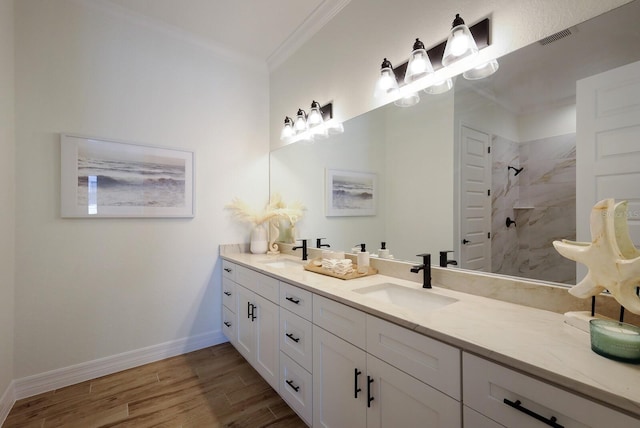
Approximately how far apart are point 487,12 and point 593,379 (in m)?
1.42

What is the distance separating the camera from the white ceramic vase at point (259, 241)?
2666 millimetres

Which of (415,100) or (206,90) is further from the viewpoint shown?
(206,90)

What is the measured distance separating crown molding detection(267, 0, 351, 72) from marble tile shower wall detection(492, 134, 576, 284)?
1595 mm

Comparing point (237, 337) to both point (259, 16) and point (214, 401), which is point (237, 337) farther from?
point (259, 16)

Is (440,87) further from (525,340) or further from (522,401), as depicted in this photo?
(522,401)

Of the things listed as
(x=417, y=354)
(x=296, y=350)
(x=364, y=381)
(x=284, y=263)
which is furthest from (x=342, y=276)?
(x=284, y=263)

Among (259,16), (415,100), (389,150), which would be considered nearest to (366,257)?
(389,150)

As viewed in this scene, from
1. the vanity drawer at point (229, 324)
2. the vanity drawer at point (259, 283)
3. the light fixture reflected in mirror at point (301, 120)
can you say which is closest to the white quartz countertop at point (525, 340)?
the vanity drawer at point (259, 283)

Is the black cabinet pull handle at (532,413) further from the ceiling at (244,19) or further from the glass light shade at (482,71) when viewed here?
the ceiling at (244,19)

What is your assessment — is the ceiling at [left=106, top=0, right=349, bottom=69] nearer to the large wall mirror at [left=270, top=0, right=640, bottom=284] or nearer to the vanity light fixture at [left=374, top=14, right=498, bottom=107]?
the vanity light fixture at [left=374, top=14, right=498, bottom=107]

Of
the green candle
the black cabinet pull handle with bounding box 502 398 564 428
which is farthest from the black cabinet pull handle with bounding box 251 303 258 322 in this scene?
the green candle

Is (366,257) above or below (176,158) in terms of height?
below

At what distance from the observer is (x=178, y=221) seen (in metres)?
2.41

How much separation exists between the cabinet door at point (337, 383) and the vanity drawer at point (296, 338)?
0.17ft
